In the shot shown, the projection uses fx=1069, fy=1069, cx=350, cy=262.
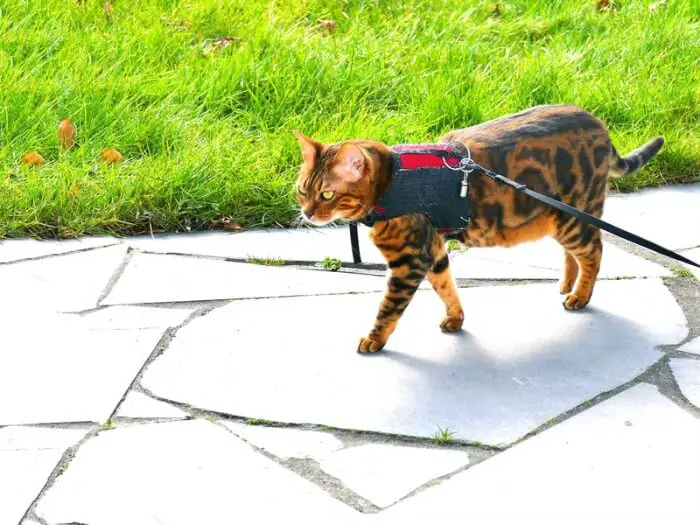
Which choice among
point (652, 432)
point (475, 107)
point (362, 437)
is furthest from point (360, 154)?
point (475, 107)

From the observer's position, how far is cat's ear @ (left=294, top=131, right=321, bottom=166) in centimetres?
350

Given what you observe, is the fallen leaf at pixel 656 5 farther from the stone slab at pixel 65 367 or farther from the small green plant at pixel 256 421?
the small green plant at pixel 256 421

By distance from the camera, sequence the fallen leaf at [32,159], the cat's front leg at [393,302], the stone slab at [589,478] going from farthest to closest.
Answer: the fallen leaf at [32,159] < the cat's front leg at [393,302] < the stone slab at [589,478]

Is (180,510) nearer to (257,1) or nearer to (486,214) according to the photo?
(486,214)

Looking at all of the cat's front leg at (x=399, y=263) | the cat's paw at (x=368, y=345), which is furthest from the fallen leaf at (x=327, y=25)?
the cat's paw at (x=368, y=345)

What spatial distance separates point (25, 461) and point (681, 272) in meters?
2.63

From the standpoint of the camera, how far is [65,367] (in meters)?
3.58

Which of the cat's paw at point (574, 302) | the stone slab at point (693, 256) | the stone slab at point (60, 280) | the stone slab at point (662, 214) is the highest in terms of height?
the stone slab at point (60, 280)

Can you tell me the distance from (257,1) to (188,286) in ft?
10.7

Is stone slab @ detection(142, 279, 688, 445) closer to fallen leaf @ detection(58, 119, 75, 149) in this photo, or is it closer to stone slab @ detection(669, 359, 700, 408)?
stone slab @ detection(669, 359, 700, 408)

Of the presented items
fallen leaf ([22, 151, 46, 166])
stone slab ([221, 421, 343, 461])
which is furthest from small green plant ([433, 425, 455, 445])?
fallen leaf ([22, 151, 46, 166])

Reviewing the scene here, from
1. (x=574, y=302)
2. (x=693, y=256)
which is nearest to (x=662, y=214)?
(x=693, y=256)

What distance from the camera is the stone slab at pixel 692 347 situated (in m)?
3.62

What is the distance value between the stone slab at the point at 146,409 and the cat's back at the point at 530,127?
1335 mm
